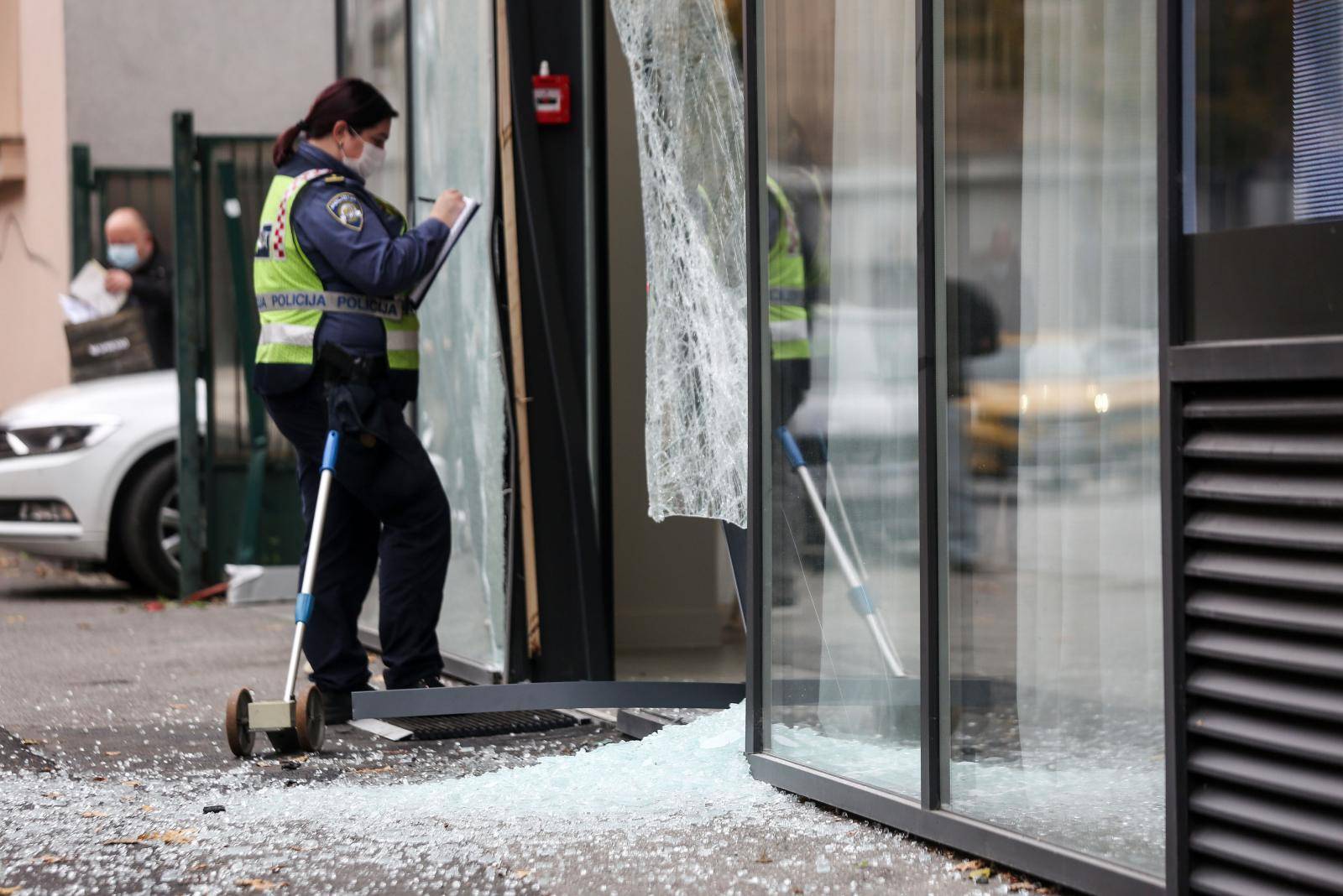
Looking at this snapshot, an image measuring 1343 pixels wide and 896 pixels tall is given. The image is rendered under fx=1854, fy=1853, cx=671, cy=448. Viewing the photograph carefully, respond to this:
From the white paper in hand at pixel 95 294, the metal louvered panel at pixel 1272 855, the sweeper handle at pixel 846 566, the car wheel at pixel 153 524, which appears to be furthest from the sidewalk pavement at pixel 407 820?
the white paper in hand at pixel 95 294

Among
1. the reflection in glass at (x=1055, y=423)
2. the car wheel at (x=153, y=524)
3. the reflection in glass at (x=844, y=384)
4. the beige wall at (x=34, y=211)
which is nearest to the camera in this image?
the reflection in glass at (x=1055, y=423)

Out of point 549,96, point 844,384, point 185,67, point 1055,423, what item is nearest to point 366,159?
point 549,96

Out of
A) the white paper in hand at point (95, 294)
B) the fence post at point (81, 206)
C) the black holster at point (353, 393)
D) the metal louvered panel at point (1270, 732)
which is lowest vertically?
the metal louvered panel at point (1270, 732)

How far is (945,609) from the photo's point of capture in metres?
4.05

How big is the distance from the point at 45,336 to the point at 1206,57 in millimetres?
13044

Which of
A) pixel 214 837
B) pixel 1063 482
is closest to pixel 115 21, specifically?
pixel 214 837

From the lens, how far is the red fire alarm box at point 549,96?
604 cm

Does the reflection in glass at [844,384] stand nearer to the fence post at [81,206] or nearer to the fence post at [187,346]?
the fence post at [187,346]

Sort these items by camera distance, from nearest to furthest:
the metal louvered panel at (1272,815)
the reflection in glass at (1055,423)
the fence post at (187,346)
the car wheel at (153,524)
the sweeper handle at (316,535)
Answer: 1. the metal louvered panel at (1272,815)
2. the reflection in glass at (1055,423)
3. the sweeper handle at (316,535)
4. the fence post at (187,346)
5. the car wheel at (153,524)

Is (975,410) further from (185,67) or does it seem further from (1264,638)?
(185,67)

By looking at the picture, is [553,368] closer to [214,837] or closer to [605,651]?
[605,651]

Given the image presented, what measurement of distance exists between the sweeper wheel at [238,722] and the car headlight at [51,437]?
16.0 feet

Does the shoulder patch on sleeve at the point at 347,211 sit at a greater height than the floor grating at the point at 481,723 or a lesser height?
greater

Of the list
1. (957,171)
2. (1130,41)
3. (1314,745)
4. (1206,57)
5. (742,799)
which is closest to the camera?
(1314,745)
